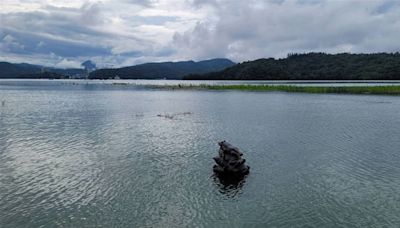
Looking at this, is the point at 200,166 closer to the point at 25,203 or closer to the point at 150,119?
the point at 25,203

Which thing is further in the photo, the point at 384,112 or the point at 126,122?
the point at 384,112

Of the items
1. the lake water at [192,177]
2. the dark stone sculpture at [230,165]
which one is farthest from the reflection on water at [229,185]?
the dark stone sculpture at [230,165]

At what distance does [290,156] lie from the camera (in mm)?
32156

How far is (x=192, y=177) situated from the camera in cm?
2577

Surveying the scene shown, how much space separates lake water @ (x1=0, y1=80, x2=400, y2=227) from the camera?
18.9 metres

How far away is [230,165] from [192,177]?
304 centimetres

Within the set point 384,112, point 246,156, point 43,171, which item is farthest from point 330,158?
point 384,112

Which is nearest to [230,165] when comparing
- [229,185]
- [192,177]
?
[229,185]

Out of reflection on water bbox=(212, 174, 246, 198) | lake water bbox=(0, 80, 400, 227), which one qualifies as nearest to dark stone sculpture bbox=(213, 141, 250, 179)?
reflection on water bbox=(212, 174, 246, 198)

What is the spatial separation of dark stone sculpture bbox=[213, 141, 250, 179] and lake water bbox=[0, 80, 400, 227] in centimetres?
85

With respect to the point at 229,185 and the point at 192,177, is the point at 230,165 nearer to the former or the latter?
the point at 229,185

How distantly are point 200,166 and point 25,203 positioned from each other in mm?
13332

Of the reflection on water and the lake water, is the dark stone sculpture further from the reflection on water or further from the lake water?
the lake water

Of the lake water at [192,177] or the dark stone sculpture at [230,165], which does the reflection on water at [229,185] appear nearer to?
the lake water at [192,177]
